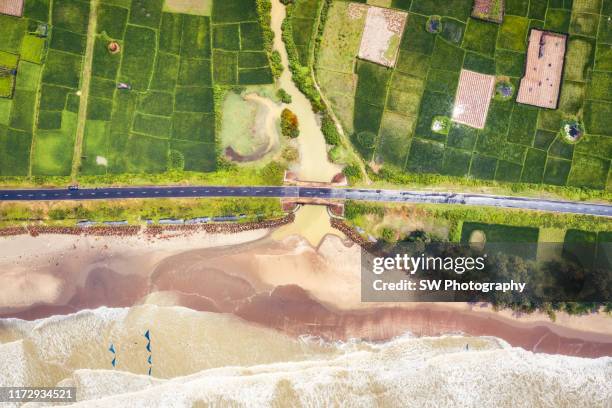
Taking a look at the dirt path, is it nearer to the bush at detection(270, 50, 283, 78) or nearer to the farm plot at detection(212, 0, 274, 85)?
the farm plot at detection(212, 0, 274, 85)

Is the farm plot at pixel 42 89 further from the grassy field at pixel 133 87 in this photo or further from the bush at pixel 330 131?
the bush at pixel 330 131

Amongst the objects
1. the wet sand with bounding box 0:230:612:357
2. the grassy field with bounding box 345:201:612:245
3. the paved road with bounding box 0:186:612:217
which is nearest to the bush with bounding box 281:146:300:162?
the paved road with bounding box 0:186:612:217

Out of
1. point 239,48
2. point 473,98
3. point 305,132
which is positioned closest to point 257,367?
point 305,132

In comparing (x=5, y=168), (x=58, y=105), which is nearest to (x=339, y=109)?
(x=58, y=105)

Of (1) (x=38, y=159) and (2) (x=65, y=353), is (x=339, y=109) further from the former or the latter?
(2) (x=65, y=353)

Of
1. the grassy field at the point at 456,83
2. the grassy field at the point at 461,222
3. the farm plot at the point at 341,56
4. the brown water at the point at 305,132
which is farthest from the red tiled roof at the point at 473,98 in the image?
the brown water at the point at 305,132

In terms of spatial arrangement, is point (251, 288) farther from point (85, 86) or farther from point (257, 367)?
point (85, 86)
